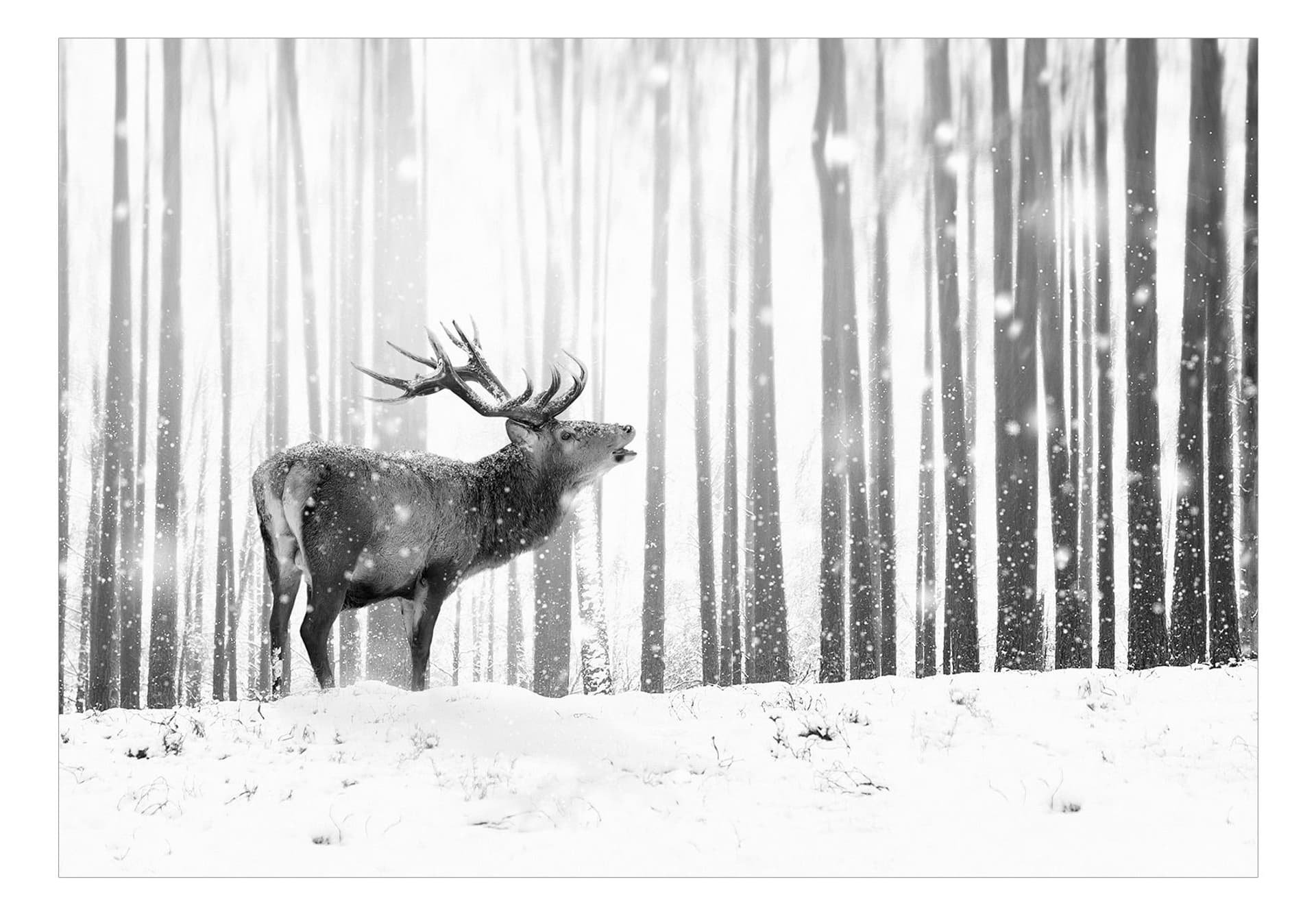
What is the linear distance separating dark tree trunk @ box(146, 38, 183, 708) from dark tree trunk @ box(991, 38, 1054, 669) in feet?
20.4

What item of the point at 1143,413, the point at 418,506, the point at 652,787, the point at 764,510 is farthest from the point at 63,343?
the point at 1143,413

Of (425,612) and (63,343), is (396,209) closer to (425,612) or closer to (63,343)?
(63,343)

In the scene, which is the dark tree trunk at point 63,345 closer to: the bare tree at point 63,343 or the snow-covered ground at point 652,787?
the bare tree at point 63,343

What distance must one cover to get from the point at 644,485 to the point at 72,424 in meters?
4.43

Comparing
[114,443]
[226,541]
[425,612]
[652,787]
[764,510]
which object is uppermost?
[114,443]

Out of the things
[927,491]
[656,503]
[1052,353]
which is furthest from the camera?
[656,503]

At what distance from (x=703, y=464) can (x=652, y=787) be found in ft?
13.6

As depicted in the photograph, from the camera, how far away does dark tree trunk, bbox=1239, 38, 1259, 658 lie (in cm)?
613

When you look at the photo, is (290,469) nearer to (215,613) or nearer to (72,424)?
(72,424)

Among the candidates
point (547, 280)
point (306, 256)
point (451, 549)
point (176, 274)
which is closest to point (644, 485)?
point (547, 280)

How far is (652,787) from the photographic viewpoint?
14.4ft

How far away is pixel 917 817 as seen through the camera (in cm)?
420

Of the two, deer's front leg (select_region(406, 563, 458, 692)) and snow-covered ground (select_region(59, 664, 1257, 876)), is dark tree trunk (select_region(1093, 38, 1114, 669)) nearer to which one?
snow-covered ground (select_region(59, 664, 1257, 876))

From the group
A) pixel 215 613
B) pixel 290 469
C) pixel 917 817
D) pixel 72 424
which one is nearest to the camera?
pixel 917 817
